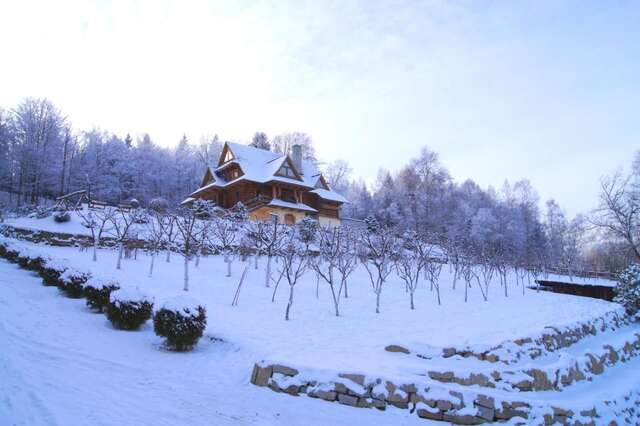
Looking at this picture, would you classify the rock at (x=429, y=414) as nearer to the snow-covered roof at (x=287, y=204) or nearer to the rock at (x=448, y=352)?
the rock at (x=448, y=352)

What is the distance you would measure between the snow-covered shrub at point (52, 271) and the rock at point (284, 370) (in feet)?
31.2

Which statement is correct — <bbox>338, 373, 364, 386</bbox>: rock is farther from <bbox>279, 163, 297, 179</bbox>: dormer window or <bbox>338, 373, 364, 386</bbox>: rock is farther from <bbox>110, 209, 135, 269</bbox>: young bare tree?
<bbox>279, 163, 297, 179</bbox>: dormer window

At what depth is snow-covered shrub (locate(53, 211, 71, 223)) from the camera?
23.2m

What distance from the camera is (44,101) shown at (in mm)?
37750

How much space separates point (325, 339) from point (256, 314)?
3.00m

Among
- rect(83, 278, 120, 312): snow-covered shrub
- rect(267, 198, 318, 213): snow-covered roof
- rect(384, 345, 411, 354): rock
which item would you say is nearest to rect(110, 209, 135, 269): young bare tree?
rect(83, 278, 120, 312): snow-covered shrub

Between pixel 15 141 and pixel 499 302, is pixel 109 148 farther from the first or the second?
pixel 499 302

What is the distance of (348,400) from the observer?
5.61 metres

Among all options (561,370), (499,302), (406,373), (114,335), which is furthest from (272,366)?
(499,302)

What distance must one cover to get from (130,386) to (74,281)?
23.1 ft

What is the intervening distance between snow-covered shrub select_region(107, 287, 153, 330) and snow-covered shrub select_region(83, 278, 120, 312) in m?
0.95

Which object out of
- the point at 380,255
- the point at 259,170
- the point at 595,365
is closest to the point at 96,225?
the point at 259,170

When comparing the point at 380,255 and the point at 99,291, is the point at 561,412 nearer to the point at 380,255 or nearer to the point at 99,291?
the point at 380,255

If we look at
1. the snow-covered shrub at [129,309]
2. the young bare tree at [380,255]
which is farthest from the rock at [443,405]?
the snow-covered shrub at [129,309]
